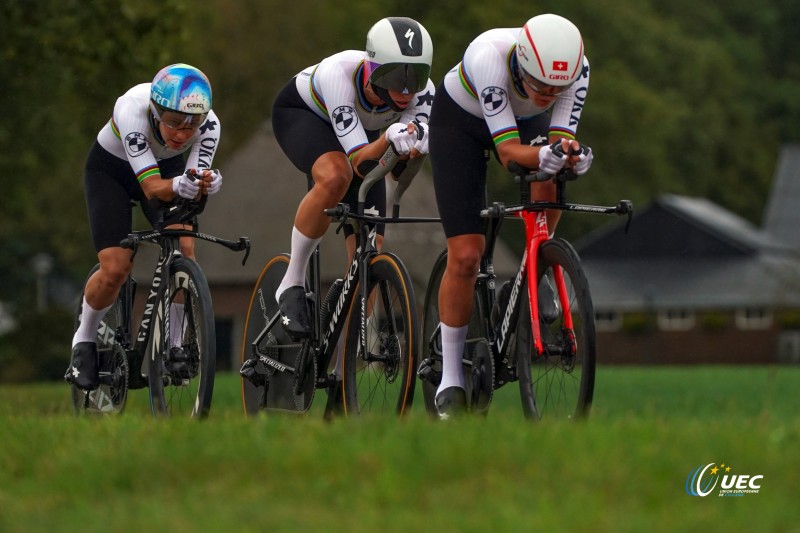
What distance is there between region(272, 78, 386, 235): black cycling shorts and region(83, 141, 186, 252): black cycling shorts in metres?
0.92

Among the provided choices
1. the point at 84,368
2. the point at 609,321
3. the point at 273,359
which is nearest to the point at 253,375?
the point at 273,359

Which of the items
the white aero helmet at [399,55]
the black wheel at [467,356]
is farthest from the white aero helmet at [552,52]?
the black wheel at [467,356]

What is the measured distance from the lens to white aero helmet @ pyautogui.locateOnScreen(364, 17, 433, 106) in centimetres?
856

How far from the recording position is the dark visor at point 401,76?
8602mm

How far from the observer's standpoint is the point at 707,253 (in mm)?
78625

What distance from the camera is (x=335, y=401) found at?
9.14 meters

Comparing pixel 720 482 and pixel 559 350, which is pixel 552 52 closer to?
pixel 559 350

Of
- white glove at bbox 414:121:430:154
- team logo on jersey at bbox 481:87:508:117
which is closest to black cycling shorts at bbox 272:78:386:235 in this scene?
white glove at bbox 414:121:430:154

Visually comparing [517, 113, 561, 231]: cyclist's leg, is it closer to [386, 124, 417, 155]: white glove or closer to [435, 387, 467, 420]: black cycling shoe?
[386, 124, 417, 155]: white glove

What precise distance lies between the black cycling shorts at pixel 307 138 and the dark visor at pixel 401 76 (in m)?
0.66

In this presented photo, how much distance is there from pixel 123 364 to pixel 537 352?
314 cm

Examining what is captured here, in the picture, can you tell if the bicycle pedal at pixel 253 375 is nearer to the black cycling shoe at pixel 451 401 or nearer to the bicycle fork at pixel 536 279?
the black cycling shoe at pixel 451 401

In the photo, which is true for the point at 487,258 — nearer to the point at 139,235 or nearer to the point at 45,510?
the point at 139,235

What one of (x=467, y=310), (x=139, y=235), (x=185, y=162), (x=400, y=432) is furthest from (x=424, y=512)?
(x=185, y=162)
